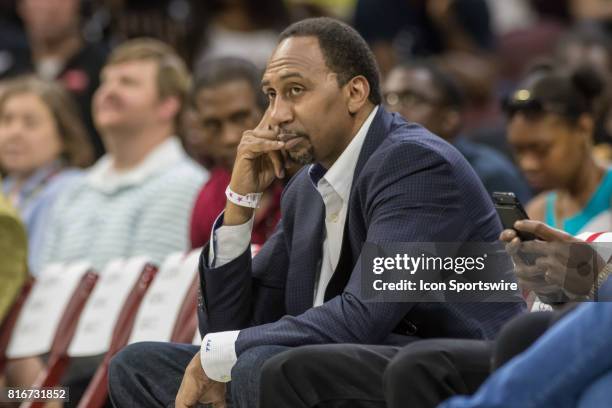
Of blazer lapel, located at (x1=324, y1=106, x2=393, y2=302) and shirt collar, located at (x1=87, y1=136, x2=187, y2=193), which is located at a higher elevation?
blazer lapel, located at (x1=324, y1=106, x2=393, y2=302)

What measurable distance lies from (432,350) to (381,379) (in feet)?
0.63

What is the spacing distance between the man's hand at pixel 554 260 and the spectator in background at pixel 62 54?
4.61 m

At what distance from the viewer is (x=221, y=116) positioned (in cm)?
Result: 556

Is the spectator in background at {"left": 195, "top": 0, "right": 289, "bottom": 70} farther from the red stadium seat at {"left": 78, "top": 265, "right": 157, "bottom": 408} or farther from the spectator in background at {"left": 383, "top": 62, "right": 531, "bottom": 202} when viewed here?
the red stadium seat at {"left": 78, "top": 265, "right": 157, "bottom": 408}

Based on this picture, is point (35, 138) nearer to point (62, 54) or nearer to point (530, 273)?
point (62, 54)

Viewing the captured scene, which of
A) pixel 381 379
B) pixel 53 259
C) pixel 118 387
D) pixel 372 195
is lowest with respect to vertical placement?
pixel 53 259

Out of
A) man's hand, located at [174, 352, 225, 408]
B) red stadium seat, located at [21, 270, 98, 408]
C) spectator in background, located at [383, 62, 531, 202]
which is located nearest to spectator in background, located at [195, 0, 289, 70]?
spectator in background, located at [383, 62, 531, 202]

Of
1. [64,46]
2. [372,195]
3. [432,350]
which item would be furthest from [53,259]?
[432,350]

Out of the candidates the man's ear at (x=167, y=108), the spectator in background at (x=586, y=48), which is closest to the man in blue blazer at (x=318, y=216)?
the man's ear at (x=167, y=108)

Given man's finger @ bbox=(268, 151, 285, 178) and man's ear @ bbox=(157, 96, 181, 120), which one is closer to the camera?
man's finger @ bbox=(268, 151, 285, 178)

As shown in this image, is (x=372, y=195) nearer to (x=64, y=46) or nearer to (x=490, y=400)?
(x=490, y=400)

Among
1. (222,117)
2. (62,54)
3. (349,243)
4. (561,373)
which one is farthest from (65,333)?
(62,54)

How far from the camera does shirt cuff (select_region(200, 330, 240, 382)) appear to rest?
3.55 metres

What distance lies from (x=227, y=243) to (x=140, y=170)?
2.40 meters
